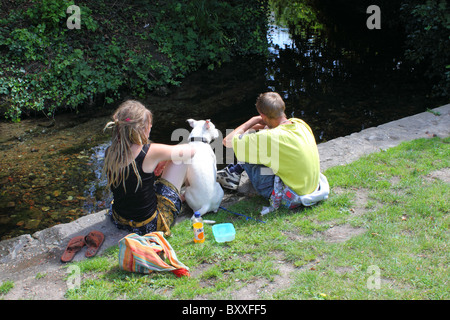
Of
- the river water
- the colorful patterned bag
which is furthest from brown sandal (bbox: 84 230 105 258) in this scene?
the river water

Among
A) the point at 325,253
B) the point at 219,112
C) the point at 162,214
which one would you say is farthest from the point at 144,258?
the point at 219,112

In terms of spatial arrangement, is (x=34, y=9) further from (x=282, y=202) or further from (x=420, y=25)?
(x=420, y=25)

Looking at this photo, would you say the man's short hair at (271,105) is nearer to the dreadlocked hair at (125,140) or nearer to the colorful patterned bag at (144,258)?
the dreadlocked hair at (125,140)

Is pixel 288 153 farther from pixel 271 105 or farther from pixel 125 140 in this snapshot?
pixel 125 140

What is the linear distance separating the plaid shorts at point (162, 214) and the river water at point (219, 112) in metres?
1.56

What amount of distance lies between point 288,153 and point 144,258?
5.83 feet

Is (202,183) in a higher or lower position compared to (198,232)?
higher

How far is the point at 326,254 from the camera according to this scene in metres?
Answer: 3.52

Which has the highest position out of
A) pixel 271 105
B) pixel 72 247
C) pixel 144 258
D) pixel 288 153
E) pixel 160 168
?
pixel 271 105

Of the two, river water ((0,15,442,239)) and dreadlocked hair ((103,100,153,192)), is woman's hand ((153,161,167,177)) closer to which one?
dreadlocked hair ((103,100,153,192))

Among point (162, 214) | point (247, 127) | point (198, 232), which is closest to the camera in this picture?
point (198, 232)

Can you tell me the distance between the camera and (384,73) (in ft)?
35.2

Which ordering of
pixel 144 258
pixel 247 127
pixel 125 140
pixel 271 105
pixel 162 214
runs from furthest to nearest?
pixel 247 127 → pixel 271 105 → pixel 162 214 → pixel 125 140 → pixel 144 258

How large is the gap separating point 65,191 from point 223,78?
6046mm
